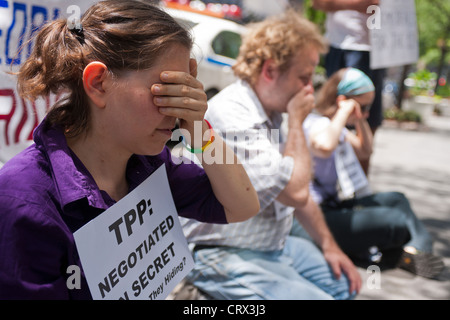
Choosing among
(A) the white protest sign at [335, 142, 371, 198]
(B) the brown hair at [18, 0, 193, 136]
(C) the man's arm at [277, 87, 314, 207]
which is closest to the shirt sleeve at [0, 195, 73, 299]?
(B) the brown hair at [18, 0, 193, 136]

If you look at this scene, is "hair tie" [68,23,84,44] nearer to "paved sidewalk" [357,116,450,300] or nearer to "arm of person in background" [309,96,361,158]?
"arm of person in background" [309,96,361,158]

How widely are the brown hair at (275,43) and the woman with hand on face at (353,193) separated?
686 millimetres

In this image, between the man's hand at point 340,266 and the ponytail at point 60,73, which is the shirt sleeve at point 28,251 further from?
the man's hand at point 340,266

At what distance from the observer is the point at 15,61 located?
172 centimetres

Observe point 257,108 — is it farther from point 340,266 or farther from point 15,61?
point 15,61

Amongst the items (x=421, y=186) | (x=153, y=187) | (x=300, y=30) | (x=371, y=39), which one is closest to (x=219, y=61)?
(x=421, y=186)

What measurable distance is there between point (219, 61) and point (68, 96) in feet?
22.3

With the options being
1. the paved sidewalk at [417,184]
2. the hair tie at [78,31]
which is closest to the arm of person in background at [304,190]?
the paved sidewalk at [417,184]

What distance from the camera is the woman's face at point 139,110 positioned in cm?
113

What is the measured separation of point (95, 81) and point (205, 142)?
0.38 meters

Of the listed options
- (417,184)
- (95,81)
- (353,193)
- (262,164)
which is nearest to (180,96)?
(95,81)

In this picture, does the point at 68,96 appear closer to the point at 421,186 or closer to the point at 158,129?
the point at 158,129

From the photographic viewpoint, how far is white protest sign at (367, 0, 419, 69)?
3.33 metres

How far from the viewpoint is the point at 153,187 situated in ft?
4.52
